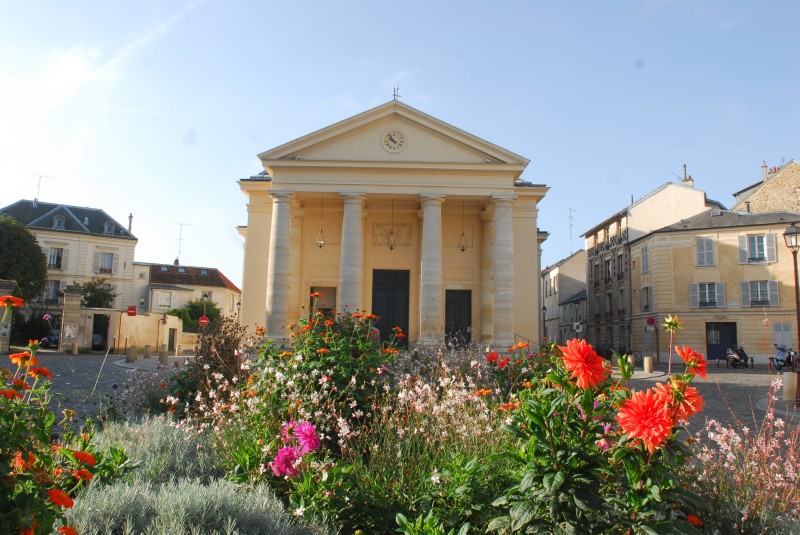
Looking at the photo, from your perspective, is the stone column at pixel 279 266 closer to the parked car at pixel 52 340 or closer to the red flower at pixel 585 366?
the red flower at pixel 585 366

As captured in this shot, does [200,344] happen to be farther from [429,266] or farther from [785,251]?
[785,251]

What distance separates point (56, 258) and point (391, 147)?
1444 inches

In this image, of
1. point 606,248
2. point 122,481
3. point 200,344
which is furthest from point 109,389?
point 606,248

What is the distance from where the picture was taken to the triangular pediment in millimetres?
22172

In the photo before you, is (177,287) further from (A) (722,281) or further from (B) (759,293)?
(B) (759,293)

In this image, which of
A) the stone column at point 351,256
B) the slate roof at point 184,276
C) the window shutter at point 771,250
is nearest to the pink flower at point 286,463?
the stone column at point 351,256

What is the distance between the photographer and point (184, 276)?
203ft

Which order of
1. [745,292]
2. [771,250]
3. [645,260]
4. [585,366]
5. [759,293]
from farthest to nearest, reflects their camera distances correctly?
[645,260]
[745,292]
[759,293]
[771,250]
[585,366]

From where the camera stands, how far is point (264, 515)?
3.70 metres

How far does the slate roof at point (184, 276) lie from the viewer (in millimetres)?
60500

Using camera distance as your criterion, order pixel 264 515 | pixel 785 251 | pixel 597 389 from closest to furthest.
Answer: pixel 597 389
pixel 264 515
pixel 785 251

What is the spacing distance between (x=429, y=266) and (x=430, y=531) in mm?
18435

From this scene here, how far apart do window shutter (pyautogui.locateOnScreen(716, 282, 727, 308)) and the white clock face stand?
861 inches

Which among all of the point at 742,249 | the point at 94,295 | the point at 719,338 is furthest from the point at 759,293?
the point at 94,295
